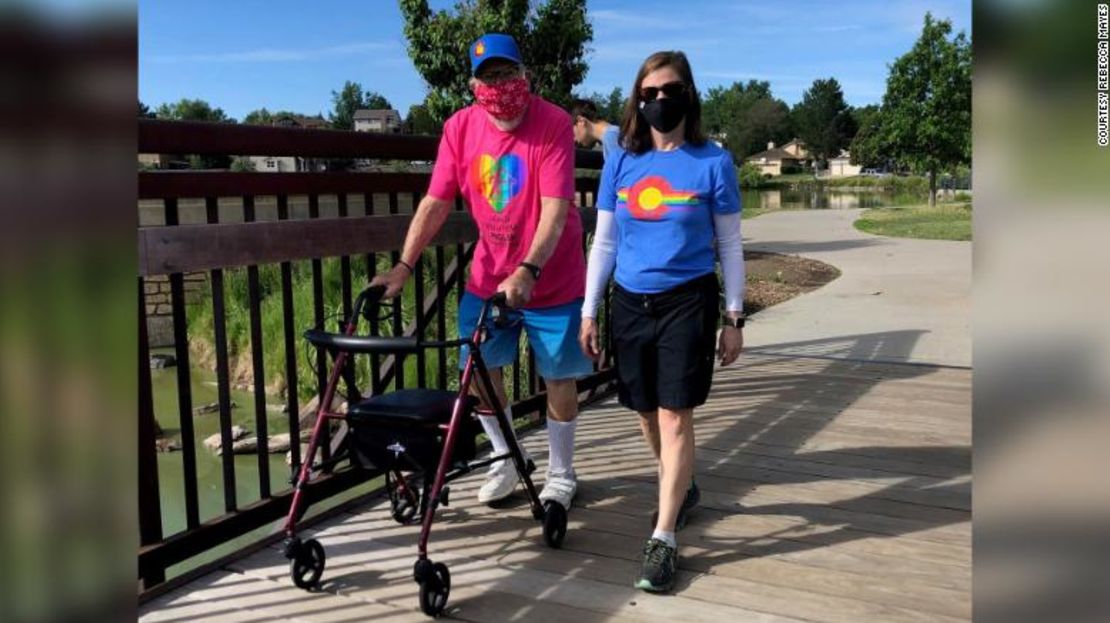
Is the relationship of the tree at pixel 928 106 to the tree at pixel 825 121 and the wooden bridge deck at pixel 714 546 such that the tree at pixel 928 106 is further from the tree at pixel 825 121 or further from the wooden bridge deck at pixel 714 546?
the tree at pixel 825 121

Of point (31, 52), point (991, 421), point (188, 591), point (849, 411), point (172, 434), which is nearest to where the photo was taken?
point (31, 52)

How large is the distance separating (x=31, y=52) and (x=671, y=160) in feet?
8.23

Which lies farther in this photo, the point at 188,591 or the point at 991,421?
the point at 188,591

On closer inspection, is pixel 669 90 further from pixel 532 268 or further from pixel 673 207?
pixel 532 268

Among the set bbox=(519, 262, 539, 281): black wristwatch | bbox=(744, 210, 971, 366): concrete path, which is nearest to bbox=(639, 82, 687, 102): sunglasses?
bbox=(519, 262, 539, 281): black wristwatch

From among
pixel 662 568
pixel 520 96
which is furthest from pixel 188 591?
pixel 520 96

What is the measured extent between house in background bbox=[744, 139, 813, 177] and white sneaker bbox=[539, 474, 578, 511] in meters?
112

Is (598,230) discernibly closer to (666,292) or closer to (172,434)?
(666,292)

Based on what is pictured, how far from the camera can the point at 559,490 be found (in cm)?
343

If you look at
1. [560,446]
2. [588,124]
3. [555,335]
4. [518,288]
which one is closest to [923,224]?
[588,124]

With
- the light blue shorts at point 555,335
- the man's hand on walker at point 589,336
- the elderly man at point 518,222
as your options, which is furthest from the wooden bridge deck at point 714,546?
the man's hand on walker at point 589,336

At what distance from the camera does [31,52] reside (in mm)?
436

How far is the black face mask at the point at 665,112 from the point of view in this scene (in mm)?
2777

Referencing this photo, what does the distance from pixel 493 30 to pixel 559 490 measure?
12204 millimetres
